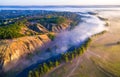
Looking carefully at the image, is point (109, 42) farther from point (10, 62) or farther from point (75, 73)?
point (10, 62)

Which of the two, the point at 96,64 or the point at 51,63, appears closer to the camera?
the point at 51,63

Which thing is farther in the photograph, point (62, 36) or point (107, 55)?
point (62, 36)

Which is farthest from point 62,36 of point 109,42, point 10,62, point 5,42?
point 10,62

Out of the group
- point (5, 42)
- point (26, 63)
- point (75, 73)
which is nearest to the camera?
point (75, 73)

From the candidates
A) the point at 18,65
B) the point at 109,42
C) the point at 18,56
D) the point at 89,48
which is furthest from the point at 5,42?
the point at 109,42

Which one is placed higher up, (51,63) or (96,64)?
(51,63)

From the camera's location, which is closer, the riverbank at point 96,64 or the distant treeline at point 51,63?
the riverbank at point 96,64

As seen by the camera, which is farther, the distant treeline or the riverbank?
the distant treeline

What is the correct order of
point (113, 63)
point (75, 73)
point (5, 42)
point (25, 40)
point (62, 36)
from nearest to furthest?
point (75, 73) → point (113, 63) → point (5, 42) → point (25, 40) → point (62, 36)

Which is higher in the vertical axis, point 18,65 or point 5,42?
point 5,42

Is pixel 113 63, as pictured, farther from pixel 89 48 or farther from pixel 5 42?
pixel 5 42
